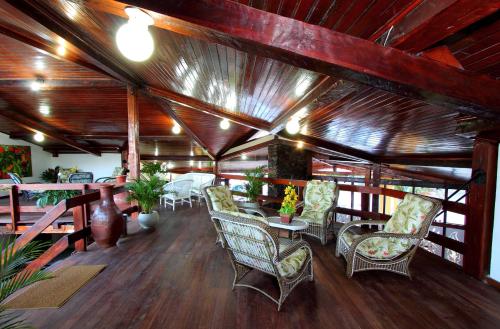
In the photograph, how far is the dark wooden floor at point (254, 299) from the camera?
1.92 metres

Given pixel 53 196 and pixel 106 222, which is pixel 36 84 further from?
pixel 106 222

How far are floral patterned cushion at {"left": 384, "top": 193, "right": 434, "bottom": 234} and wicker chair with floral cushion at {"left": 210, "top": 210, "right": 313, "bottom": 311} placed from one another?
1.32 m

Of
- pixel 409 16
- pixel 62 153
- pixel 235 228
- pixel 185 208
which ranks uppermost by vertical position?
pixel 409 16

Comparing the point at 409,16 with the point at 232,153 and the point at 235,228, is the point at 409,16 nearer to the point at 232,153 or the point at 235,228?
the point at 235,228

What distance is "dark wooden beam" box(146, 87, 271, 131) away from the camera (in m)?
4.69

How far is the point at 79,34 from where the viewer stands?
9.42 feet

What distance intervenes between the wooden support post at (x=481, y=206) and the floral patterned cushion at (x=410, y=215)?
575 mm

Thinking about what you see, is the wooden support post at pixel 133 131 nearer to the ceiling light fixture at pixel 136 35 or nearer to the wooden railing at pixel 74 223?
the wooden railing at pixel 74 223

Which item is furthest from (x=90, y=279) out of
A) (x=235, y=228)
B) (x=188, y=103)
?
(x=188, y=103)

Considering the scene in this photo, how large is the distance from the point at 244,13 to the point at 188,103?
370 centimetres

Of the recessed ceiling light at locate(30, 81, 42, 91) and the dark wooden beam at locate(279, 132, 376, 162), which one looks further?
the dark wooden beam at locate(279, 132, 376, 162)

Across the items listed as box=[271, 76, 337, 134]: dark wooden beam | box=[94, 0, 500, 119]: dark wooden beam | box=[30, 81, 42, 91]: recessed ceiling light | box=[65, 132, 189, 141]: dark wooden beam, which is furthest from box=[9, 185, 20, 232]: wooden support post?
box=[271, 76, 337, 134]: dark wooden beam

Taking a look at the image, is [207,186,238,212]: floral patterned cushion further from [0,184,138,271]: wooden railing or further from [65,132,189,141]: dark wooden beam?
[65,132,189,141]: dark wooden beam

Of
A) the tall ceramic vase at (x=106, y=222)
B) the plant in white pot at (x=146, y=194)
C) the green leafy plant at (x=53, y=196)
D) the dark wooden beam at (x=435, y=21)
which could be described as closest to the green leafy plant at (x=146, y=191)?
the plant in white pot at (x=146, y=194)
